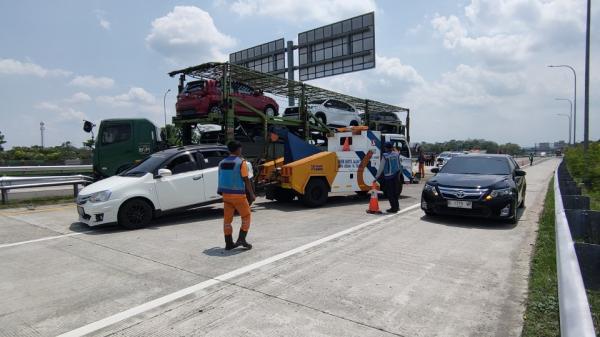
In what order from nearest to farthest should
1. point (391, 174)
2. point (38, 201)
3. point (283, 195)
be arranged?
point (391, 174), point (283, 195), point (38, 201)

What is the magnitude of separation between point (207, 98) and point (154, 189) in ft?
15.7

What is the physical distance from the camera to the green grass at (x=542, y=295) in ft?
11.4

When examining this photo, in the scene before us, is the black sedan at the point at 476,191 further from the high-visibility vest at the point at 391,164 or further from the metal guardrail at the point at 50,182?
the metal guardrail at the point at 50,182

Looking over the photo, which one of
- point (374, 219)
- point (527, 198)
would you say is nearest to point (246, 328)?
point (374, 219)

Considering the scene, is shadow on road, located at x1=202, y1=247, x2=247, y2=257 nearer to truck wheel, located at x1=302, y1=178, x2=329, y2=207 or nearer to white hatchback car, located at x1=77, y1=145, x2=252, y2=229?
white hatchback car, located at x1=77, y1=145, x2=252, y2=229

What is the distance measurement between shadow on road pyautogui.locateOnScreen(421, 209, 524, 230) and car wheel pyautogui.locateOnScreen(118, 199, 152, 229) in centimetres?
570

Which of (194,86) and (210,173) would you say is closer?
(210,173)

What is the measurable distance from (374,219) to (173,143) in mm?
8965

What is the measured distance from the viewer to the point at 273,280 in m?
4.77

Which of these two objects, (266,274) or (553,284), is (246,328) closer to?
(266,274)

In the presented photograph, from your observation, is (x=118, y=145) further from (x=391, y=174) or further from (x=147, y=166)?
(x=391, y=174)

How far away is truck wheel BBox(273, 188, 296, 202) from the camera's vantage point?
1159 centimetres

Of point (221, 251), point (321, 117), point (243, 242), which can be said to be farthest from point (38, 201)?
point (321, 117)

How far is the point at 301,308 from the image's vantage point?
13.0 feet
